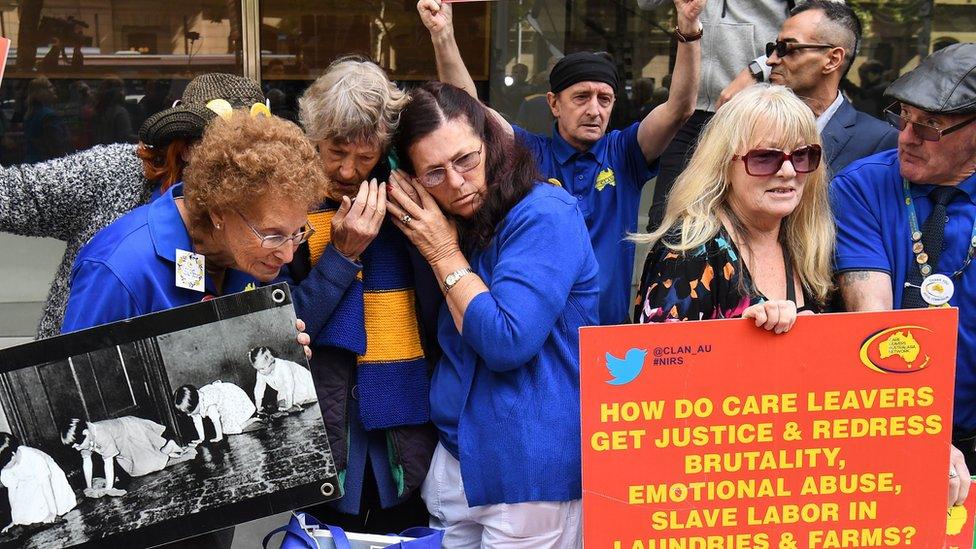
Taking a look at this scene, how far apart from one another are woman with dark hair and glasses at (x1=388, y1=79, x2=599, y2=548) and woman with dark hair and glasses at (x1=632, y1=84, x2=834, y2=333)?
0.22 meters

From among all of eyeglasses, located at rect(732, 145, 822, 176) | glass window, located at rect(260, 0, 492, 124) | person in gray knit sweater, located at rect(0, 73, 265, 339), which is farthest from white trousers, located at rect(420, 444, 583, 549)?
glass window, located at rect(260, 0, 492, 124)

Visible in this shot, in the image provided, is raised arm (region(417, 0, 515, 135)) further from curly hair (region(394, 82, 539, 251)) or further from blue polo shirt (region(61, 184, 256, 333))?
blue polo shirt (region(61, 184, 256, 333))

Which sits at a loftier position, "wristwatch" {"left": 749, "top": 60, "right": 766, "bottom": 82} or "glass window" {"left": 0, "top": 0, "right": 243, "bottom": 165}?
"glass window" {"left": 0, "top": 0, "right": 243, "bottom": 165}

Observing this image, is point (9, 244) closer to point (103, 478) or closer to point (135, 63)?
point (135, 63)

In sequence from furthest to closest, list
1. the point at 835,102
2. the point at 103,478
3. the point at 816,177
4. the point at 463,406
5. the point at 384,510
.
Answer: the point at 835,102, the point at 384,510, the point at 816,177, the point at 463,406, the point at 103,478

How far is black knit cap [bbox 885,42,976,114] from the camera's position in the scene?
99.1 inches

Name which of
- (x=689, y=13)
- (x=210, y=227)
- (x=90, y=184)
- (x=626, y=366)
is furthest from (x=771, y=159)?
(x=90, y=184)

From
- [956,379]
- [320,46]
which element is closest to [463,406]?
[956,379]

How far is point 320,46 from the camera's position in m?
6.87

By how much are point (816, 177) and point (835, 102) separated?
0.90 metres

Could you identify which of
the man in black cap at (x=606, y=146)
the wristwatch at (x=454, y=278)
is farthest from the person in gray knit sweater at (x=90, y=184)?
the man in black cap at (x=606, y=146)

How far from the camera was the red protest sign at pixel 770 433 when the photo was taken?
7.54ft

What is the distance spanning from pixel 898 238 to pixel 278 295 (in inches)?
63.1

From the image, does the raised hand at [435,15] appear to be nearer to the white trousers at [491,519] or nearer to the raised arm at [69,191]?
the raised arm at [69,191]
